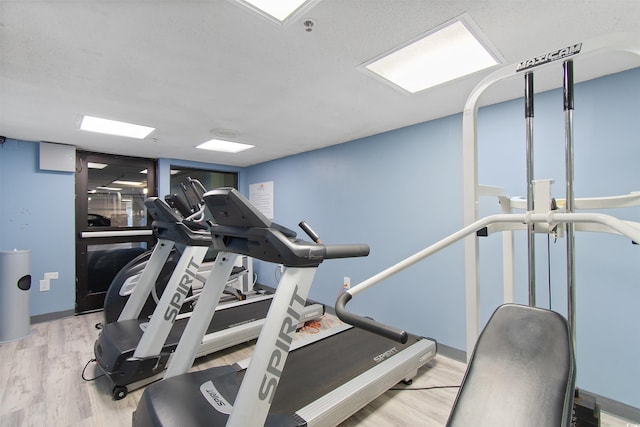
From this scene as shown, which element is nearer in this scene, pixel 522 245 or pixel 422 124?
pixel 522 245

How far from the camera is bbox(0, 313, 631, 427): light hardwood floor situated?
1.73 m

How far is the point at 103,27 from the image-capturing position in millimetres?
1313

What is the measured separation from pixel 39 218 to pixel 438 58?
4.39 m

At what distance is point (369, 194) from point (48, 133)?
136 inches

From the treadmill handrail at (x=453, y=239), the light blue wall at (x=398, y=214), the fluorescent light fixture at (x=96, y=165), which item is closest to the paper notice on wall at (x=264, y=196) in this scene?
the light blue wall at (x=398, y=214)

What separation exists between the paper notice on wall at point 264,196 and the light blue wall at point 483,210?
628 millimetres

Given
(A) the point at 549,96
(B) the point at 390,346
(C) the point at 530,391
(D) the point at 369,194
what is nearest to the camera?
(C) the point at 530,391

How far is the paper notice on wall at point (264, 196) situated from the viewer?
15.2 feet

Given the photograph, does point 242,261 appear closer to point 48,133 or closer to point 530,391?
point 48,133

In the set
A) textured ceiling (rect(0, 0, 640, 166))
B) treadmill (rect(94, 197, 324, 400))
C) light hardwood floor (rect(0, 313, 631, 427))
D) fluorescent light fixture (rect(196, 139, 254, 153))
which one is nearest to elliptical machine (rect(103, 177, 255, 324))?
treadmill (rect(94, 197, 324, 400))

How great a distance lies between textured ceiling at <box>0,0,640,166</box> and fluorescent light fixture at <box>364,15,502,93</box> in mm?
72

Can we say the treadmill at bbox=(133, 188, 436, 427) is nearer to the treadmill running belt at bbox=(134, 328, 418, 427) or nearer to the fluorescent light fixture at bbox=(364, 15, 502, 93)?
the treadmill running belt at bbox=(134, 328, 418, 427)

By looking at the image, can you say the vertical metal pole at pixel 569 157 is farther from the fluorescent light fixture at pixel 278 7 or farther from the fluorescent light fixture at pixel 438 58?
the fluorescent light fixture at pixel 278 7

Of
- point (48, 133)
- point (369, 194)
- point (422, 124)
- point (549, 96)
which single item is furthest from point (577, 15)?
point (48, 133)
